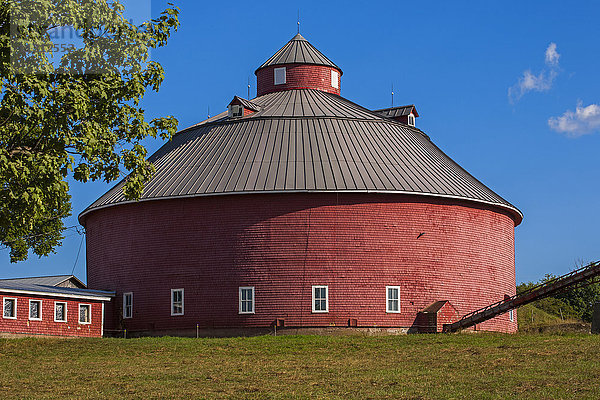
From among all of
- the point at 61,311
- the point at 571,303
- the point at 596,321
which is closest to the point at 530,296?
the point at 596,321

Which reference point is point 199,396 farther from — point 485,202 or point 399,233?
point 485,202

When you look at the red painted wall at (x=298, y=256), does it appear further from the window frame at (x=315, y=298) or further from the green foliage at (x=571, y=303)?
the green foliage at (x=571, y=303)

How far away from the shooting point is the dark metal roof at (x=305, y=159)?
3916 cm

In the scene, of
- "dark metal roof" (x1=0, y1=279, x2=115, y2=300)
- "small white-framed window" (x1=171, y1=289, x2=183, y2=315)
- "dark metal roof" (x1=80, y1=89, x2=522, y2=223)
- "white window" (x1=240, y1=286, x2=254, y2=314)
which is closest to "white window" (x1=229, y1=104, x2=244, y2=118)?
"dark metal roof" (x1=80, y1=89, x2=522, y2=223)

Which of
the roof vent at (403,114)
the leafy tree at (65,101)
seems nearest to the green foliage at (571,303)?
the roof vent at (403,114)

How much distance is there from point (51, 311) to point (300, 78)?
1899 cm

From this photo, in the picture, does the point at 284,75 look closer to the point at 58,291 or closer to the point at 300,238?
the point at 300,238

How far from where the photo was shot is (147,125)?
2309 centimetres

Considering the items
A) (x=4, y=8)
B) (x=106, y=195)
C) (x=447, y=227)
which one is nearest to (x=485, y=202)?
(x=447, y=227)

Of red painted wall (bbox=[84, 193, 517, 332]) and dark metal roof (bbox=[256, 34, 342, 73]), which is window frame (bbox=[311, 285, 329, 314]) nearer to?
red painted wall (bbox=[84, 193, 517, 332])

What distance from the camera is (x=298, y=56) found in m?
50.2

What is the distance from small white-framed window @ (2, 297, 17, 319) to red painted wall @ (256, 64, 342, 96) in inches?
752

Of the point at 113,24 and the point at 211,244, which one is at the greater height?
the point at 113,24

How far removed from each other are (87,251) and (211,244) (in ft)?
29.9
